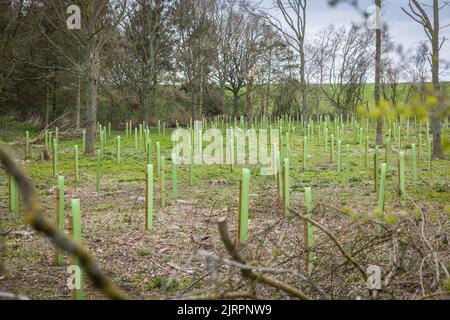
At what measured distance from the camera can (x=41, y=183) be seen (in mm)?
9180

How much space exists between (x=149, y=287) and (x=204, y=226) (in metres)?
2.04

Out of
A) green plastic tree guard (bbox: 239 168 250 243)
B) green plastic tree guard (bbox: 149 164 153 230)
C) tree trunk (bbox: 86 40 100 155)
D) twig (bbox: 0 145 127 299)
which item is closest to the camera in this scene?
twig (bbox: 0 145 127 299)

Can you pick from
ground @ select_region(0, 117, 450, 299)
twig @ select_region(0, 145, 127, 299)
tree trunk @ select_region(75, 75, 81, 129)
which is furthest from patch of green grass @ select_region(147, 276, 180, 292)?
tree trunk @ select_region(75, 75, 81, 129)

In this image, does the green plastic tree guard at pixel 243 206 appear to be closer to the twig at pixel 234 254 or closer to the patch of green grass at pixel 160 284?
the patch of green grass at pixel 160 284

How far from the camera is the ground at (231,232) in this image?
10.0ft

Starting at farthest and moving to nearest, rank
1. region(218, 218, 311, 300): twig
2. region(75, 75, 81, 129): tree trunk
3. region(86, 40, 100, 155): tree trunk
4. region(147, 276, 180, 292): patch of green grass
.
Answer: region(75, 75, 81, 129): tree trunk, region(86, 40, 100, 155): tree trunk, region(147, 276, 180, 292): patch of green grass, region(218, 218, 311, 300): twig

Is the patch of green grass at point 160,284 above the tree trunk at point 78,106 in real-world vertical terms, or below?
below

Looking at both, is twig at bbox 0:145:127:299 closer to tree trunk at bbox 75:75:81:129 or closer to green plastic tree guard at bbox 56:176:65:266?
green plastic tree guard at bbox 56:176:65:266

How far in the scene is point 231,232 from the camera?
550 centimetres

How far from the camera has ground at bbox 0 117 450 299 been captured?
10.0 feet

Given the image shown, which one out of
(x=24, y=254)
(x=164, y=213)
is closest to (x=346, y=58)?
(x=164, y=213)

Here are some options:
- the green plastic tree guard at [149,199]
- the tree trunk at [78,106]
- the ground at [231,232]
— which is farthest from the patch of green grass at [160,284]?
the tree trunk at [78,106]

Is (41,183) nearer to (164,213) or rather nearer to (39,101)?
(164,213)
